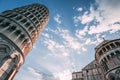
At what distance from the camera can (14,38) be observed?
21.0 metres

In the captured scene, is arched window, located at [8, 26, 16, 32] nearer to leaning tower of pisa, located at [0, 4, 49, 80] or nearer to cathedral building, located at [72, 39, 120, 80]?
leaning tower of pisa, located at [0, 4, 49, 80]

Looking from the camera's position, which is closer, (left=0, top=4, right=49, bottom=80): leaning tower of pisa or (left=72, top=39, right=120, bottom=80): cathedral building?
(left=0, top=4, right=49, bottom=80): leaning tower of pisa

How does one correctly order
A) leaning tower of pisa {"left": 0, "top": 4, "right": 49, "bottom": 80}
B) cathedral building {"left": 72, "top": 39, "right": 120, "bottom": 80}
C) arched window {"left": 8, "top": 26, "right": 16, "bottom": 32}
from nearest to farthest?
leaning tower of pisa {"left": 0, "top": 4, "right": 49, "bottom": 80}, arched window {"left": 8, "top": 26, "right": 16, "bottom": 32}, cathedral building {"left": 72, "top": 39, "right": 120, "bottom": 80}

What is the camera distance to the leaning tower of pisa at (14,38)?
18.6 meters

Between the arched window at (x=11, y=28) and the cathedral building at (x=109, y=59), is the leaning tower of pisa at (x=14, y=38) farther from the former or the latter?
the cathedral building at (x=109, y=59)

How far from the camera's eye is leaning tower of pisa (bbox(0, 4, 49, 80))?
1864 centimetres

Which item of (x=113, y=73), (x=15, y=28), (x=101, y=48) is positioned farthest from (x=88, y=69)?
(x=15, y=28)

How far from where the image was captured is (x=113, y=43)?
2620cm

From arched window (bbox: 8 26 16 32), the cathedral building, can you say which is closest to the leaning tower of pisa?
arched window (bbox: 8 26 16 32)

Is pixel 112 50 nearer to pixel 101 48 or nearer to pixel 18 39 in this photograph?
pixel 101 48

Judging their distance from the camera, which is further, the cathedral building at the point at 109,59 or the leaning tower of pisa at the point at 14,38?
the cathedral building at the point at 109,59

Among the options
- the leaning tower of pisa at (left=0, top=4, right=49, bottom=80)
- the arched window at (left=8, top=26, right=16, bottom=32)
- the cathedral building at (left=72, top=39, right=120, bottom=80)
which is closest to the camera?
the leaning tower of pisa at (left=0, top=4, right=49, bottom=80)

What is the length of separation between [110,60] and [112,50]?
2101 millimetres

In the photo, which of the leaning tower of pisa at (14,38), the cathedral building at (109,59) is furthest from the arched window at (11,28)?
the cathedral building at (109,59)
